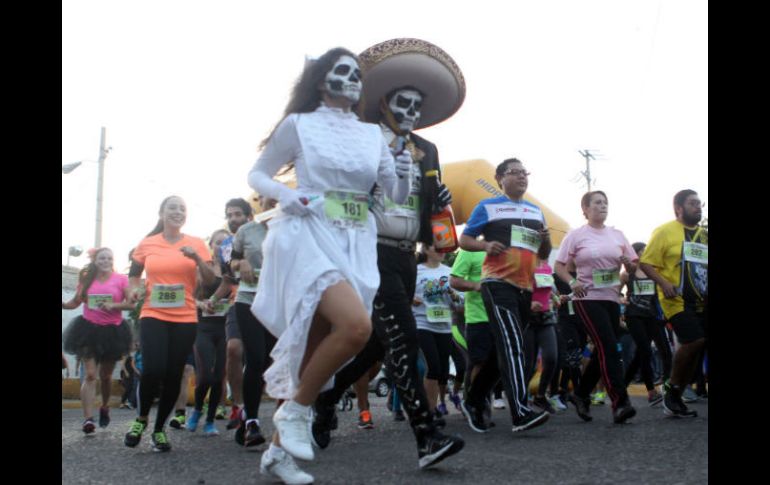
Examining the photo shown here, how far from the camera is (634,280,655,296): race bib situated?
8570mm

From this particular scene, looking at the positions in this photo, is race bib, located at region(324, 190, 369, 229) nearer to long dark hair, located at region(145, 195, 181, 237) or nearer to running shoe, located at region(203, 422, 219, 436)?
long dark hair, located at region(145, 195, 181, 237)

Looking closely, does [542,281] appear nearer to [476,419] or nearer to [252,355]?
[476,419]

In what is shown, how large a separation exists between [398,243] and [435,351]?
3619mm

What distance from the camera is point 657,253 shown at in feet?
22.8

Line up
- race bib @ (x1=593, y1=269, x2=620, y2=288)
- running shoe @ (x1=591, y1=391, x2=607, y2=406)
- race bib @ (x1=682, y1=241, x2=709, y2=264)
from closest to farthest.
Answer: race bib @ (x1=682, y1=241, x2=709, y2=264), race bib @ (x1=593, y1=269, x2=620, y2=288), running shoe @ (x1=591, y1=391, x2=607, y2=406)

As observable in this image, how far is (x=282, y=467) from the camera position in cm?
377

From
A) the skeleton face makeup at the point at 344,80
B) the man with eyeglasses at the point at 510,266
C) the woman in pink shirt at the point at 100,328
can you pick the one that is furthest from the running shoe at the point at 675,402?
the woman in pink shirt at the point at 100,328

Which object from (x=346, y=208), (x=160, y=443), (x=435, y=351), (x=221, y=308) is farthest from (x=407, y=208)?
(x=435, y=351)

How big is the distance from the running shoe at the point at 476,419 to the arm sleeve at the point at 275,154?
333 centimetres

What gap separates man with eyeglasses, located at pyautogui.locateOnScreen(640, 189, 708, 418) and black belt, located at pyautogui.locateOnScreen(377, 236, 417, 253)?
2.99 m

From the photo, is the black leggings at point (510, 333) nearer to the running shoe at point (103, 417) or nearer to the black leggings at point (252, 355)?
the black leggings at point (252, 355)

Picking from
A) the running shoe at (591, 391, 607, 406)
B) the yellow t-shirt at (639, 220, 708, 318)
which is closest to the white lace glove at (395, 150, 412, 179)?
the yellow t-shirt at (639, 220, 708, 318)
